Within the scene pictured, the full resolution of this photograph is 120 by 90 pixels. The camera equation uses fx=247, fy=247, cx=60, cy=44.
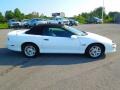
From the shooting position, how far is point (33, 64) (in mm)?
8688

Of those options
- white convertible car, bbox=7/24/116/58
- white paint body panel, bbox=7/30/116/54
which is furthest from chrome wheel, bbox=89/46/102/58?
white paint body panel, bbox=7/30/116/54

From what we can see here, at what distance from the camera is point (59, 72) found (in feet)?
24.3

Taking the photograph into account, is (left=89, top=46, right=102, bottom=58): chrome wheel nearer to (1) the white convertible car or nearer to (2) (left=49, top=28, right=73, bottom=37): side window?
(1) the white convertible car

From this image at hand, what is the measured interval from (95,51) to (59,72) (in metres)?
2.81

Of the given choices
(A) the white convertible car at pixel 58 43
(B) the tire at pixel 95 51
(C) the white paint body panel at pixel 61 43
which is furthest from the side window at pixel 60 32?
(B) the tire at pixel 95 51

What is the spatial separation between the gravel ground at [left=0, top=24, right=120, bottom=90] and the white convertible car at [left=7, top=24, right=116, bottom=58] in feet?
0.97

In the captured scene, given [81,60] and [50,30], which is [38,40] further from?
[81,60]

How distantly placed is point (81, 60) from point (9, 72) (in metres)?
2.96

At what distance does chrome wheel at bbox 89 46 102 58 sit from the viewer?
9.76 metres

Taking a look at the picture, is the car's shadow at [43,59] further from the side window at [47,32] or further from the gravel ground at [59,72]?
the side window at [47,32]

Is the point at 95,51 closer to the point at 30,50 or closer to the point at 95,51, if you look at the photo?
the point at 95,51

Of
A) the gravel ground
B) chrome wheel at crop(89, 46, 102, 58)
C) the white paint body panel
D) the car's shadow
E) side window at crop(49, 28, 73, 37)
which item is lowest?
the gravel ground

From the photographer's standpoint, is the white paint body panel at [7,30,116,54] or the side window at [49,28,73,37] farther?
the side window at [49,28,73,37]

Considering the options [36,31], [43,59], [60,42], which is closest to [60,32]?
[60,42]
